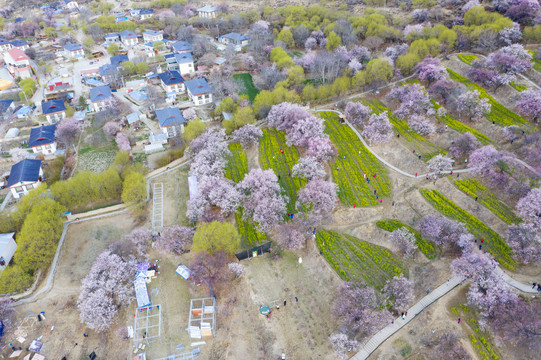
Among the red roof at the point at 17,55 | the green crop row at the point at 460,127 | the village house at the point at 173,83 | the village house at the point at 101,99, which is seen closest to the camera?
the green crop row at the point at 460,127

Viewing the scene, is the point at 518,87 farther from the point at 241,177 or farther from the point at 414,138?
the point at 241,177

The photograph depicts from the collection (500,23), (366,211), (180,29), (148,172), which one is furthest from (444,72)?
(180,29)

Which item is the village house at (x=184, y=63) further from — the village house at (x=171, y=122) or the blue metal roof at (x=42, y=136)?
the blue metal roof at (x=42, y=136)

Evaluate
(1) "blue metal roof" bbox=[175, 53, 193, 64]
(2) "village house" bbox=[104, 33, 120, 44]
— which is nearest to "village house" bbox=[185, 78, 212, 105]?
(1) "blue metal roof" bbox=[175, 53, 193, 64]

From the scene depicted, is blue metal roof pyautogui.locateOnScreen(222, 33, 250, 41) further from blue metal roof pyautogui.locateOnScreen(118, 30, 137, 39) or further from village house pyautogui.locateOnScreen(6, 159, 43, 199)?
village house pyautogui.locateOnScreen(6, 159, 43, 199)

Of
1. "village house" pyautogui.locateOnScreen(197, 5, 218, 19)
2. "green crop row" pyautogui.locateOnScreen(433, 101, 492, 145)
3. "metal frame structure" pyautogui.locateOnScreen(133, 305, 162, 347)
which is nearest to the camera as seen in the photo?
"metal frame structure" pyautogui.locateOnScreen(133, 305, 162, 347)

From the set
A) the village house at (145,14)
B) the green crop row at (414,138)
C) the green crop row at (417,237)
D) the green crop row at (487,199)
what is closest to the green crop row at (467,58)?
the green crop row at (414,138)

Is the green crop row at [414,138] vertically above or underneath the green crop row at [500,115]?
underneath
